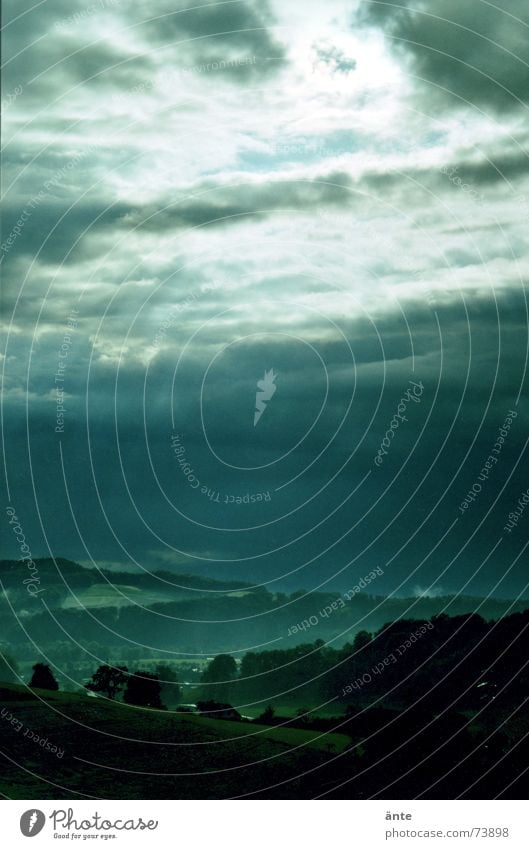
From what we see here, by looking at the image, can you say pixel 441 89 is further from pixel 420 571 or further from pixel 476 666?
pixel 476 666

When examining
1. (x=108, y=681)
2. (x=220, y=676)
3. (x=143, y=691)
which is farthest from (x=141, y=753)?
(x=220, y=676)

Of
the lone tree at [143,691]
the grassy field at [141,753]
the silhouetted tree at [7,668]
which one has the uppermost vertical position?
the silhouetted tree at [7,668]

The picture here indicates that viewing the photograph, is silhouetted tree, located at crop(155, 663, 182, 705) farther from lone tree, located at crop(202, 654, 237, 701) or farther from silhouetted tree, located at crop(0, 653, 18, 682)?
silhouetted tree, located at crop(0, 653, 18, 682)
